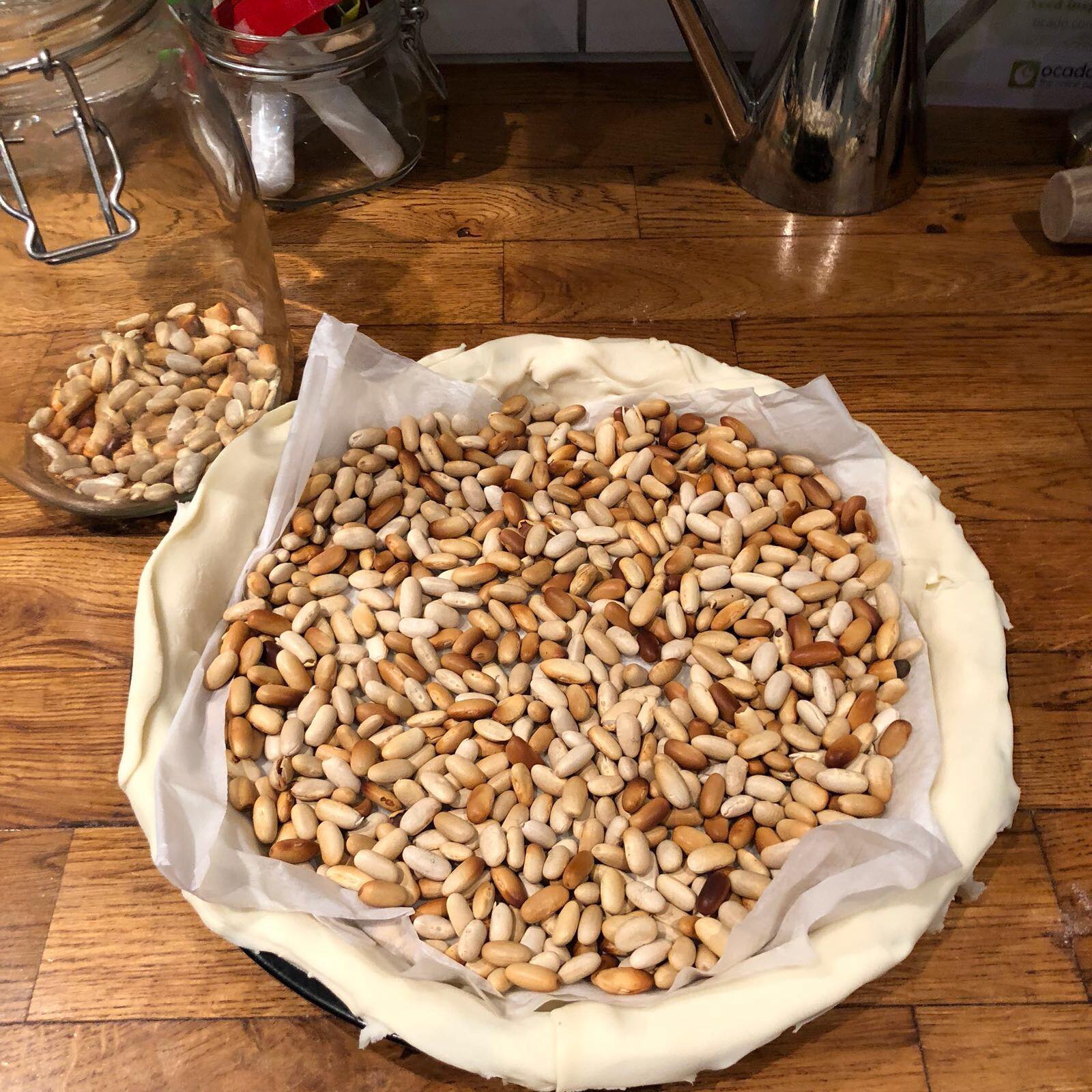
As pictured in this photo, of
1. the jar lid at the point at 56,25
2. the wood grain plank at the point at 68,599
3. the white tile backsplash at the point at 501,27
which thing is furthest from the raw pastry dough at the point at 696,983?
the white tile backsplash at the point at 501,27

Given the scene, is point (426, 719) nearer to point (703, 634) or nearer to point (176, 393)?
point (703, 634)

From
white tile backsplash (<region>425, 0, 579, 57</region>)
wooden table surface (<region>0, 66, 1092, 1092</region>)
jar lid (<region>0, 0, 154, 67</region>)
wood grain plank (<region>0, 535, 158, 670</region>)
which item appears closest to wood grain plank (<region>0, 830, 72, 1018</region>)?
wooden table surface (<region>0, 66, 1092, 1092</region>)

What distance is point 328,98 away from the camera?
2.77ft

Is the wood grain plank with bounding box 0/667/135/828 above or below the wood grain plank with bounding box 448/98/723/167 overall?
below

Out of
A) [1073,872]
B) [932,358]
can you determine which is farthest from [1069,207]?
[1073,872]

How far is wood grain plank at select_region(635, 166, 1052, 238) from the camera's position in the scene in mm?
910

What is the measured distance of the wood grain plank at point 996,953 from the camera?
20.6 inches

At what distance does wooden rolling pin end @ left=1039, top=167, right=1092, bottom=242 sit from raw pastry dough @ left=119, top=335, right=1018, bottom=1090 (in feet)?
1.20

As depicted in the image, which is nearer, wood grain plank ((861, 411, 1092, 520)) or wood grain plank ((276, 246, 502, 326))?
wood grain plank ((861, 411, 1092, 520))

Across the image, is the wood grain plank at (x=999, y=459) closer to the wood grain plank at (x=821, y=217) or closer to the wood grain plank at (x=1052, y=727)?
the wood grain plank at (x=1052, y=727)

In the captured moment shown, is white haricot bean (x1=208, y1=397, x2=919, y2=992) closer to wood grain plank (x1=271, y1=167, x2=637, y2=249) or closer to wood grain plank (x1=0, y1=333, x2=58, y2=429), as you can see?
wood grain plank (x1=0, y1=333, x2=58, y2=429)

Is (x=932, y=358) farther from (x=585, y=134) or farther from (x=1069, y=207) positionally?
(x=585, y=134)

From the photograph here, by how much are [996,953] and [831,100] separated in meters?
0.63

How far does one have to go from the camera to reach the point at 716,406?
2.25 feet
